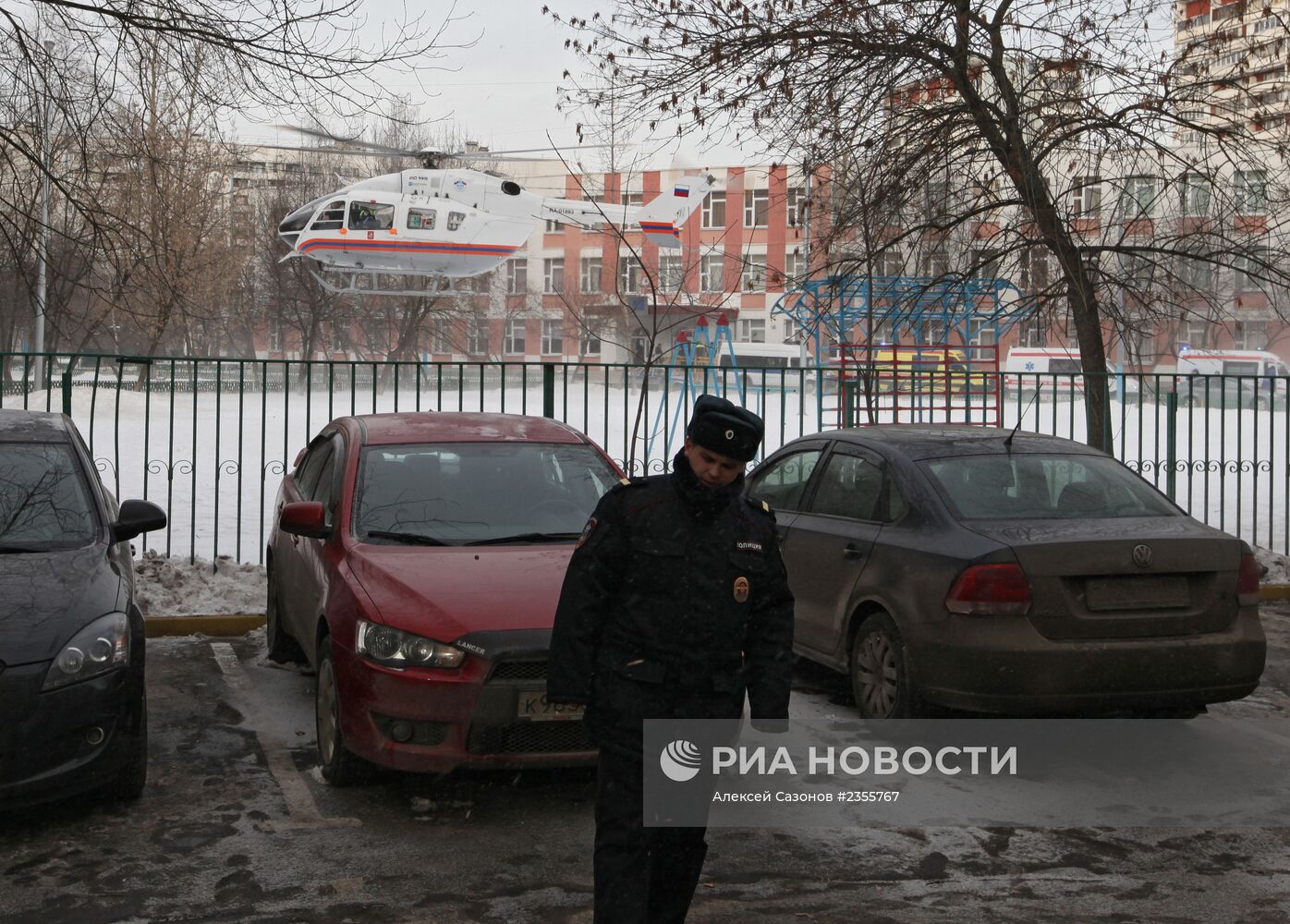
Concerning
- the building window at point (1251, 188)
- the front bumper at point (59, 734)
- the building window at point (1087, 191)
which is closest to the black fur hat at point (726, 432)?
the front bumper at point (59, 734)

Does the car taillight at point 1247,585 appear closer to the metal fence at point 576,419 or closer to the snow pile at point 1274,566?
the metal fence at point 576,419

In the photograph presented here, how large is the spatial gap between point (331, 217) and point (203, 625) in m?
28.5

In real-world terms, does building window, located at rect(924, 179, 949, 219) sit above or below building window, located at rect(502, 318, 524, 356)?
below

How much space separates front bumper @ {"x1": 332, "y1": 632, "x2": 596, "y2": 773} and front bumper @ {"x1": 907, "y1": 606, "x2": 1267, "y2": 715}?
1.84m

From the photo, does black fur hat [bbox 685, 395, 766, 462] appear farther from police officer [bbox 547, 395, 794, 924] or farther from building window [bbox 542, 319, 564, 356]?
building window [bbox 542, 319, 564, 356]

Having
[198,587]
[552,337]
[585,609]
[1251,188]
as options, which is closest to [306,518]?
[585,609]

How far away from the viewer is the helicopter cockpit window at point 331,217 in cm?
3619

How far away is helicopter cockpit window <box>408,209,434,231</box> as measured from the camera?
37062 mm

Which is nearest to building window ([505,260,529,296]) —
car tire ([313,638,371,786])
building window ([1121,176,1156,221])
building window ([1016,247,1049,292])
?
building window ([1016,247,1049,292])

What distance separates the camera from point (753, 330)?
7756 cm

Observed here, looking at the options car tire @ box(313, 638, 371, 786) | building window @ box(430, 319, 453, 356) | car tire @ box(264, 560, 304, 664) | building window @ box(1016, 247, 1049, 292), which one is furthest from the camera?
building window @ box(430, 319, 453, 356)

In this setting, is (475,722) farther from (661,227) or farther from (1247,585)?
(661,227)

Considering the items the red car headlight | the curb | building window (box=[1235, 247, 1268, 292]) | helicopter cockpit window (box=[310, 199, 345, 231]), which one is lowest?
the curb

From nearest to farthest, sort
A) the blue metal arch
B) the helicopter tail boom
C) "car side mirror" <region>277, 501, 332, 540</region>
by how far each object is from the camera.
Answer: "car side mirror" <region>277, 501, 332, 540</region> → the blue metal arch → the helicopter tail boom
